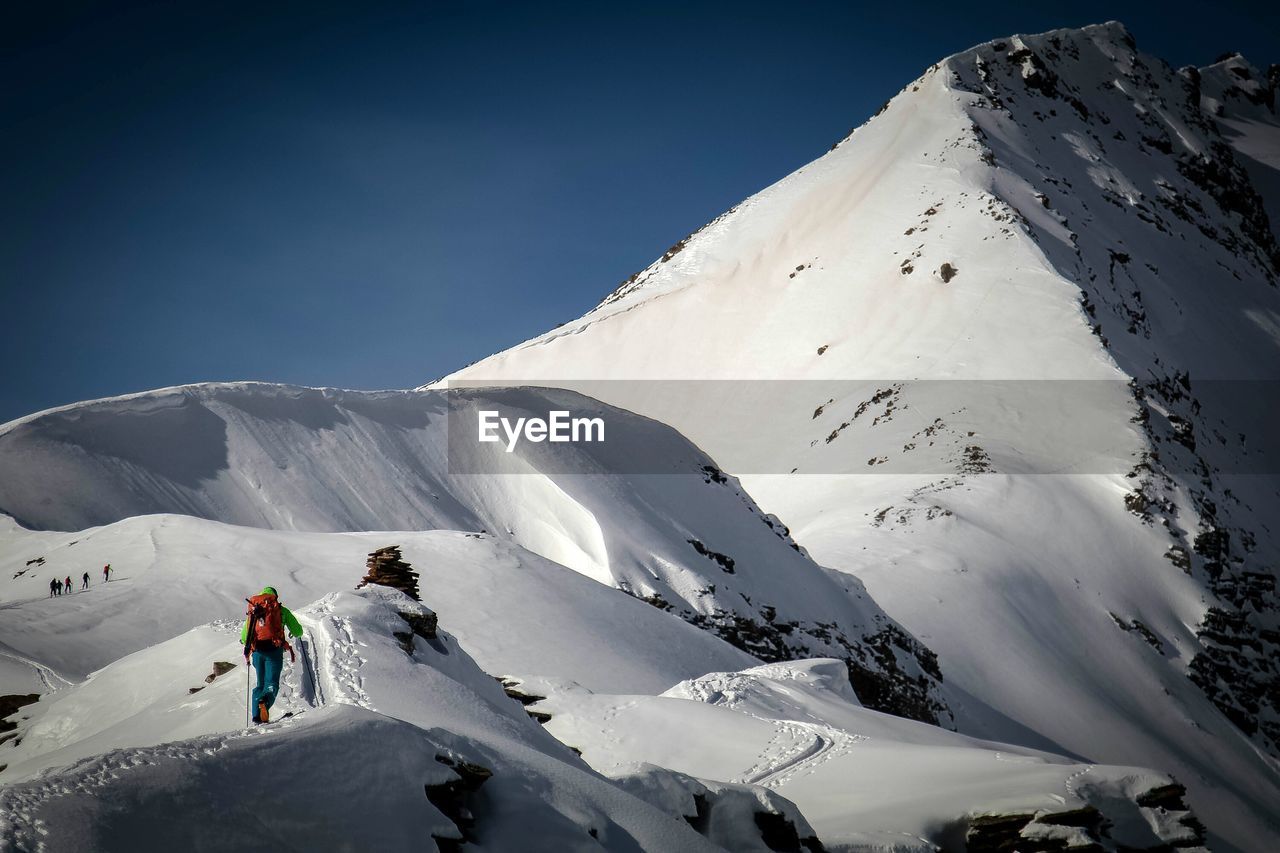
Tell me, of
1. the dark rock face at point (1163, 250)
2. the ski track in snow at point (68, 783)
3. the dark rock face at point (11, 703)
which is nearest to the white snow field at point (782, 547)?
the ski track in snow at point (68, 783)

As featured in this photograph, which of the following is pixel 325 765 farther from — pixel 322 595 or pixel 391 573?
pixel 322 595

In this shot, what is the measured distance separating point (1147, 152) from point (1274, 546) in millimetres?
39288

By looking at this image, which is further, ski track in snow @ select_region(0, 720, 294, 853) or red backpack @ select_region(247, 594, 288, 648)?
red backpack @ select_region(247, 594, 288, 648)

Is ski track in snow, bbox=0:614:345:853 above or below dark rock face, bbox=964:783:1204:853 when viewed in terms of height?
above

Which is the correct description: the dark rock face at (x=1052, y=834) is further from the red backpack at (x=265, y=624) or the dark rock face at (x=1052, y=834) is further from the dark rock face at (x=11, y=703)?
the dark rock face at (x=11, y=703)

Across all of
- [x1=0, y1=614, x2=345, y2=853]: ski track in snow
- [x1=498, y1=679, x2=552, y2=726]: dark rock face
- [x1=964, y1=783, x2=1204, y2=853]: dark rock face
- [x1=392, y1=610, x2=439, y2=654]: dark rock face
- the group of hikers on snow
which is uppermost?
[x1=0, y1=614, x2=345, y2=853]: ski track in snow

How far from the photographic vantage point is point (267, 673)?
7965 mm

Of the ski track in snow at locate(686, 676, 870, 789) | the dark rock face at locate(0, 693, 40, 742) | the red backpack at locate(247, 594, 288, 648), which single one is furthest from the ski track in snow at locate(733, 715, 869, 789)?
the dark rock face at locate(0, 693, 40, 742)

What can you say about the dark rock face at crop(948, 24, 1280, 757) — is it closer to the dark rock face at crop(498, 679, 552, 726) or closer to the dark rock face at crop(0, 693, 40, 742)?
the dark rock face at crop(498, 679, 552, 726)

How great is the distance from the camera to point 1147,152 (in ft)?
235

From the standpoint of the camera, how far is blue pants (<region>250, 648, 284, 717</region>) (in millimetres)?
7820

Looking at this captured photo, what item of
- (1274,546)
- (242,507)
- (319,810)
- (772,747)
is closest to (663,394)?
(1274,546)

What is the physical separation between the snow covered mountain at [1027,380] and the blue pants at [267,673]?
22.3m

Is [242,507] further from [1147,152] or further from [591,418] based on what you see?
[1147,152]
